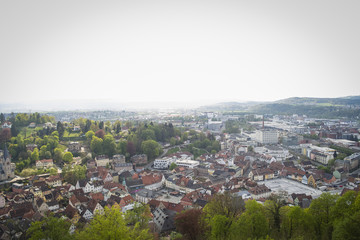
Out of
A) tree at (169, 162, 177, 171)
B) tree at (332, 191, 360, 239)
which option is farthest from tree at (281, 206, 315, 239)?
tree at (169, 162, 177, 171)

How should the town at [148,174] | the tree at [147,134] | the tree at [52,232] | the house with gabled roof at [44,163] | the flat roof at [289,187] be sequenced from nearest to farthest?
the tree at [52,232]
the town at [148,174]
the flat roof at [289,187]
the house with gabled roof at [44,163]
the tree at [147,134]

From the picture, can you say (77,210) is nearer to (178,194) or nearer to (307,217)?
(178,194)

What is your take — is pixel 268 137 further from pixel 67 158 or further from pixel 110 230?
pixel 110 230

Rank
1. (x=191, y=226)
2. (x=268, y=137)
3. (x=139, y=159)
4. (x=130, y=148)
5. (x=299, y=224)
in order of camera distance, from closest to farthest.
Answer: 1. (x=299, y=224)
2. (x=191, y=226)
3. (x=139, y=159)
4. (x=130, y=148)
5. (x=268, y=137)

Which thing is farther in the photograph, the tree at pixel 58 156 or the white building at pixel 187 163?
the tree at pixel 58 156

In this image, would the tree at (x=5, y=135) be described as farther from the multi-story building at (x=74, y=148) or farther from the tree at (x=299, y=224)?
the tree at (x=299, y=224)

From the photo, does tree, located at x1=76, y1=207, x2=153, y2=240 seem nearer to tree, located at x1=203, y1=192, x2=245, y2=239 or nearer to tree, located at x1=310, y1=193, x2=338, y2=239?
tree, located at x1=203, y1=192, x2=245, y2=239

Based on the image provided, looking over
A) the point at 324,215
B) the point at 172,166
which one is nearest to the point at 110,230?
the point at 324,215

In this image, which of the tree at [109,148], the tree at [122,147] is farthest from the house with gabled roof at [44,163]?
the tree at [122,147]

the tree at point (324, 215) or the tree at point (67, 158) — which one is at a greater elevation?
the tree at point (324, 215)
